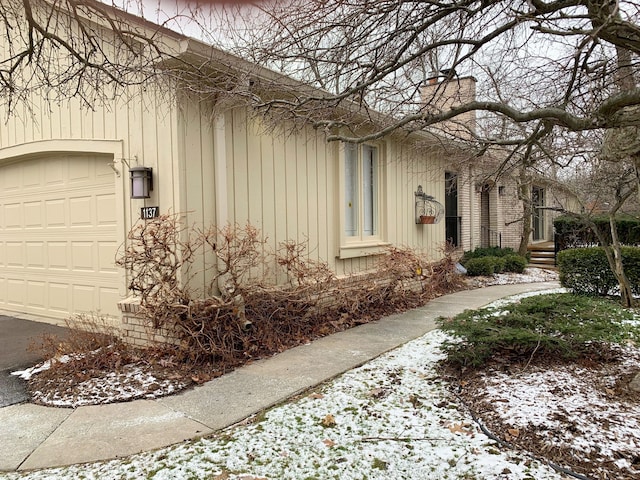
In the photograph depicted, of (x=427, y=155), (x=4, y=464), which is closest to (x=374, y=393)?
(x=4, y=464)

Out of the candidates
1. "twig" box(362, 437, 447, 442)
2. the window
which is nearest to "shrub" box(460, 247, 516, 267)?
the window

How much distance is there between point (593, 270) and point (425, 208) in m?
3.34

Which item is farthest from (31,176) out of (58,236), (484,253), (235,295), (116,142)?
(484,253)

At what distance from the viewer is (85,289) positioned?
6.37m

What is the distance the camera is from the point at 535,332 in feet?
14.4

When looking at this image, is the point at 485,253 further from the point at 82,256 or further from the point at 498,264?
the point at 82,256

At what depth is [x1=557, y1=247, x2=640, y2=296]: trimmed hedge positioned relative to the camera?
730cm

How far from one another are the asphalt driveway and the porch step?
1279 cm

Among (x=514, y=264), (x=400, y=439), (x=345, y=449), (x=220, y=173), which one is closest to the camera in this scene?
(x=345, y=449)

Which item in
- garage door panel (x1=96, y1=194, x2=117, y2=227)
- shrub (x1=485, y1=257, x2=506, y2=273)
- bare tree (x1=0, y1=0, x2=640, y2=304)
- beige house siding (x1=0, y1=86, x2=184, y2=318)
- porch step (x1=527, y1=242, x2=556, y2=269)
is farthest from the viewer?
porch step (x1=527, y1=242, x2=556, y2=269)

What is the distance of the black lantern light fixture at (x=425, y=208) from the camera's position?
9578mm

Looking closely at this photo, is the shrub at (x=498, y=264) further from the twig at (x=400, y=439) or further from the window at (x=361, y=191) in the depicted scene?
the twig at (x=400, y=439)

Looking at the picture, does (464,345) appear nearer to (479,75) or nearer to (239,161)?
(239,161)

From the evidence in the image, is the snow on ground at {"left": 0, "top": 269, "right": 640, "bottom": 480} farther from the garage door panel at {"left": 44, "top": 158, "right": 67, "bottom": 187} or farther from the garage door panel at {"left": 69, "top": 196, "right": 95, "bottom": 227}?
the garage door panel at {"left": 44, "top": 158, "right": 67, "bottom": 187}
